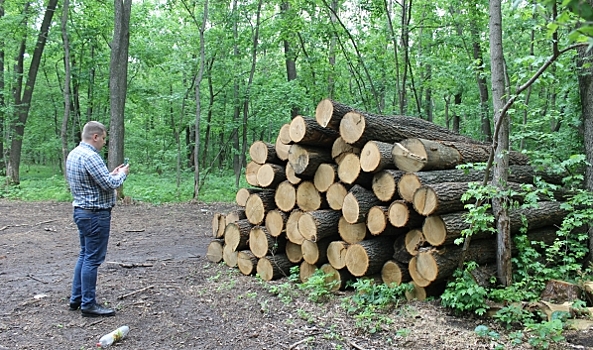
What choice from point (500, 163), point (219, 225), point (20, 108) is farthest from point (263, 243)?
point (20, 108)

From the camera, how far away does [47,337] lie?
3740mm

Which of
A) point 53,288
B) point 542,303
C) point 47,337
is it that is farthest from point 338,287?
point 53,288

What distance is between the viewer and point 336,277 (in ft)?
16.6

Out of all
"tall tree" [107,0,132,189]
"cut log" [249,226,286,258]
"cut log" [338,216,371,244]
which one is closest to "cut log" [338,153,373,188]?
"cut log" [338,216,371,244]

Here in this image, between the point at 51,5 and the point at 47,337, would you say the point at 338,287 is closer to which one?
the point at 47,337

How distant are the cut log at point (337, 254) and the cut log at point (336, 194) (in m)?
0.43

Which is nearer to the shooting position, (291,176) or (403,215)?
(403,215)

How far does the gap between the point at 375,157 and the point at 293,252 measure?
1747 millimetres

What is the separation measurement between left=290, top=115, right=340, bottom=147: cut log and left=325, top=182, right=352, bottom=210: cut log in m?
0.60

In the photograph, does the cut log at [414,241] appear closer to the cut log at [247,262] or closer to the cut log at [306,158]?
the cut log at [306,158]

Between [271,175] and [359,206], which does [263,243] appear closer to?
[271,175]

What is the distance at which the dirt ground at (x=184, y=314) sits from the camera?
3691 millimetres

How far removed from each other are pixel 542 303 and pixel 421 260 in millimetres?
1150

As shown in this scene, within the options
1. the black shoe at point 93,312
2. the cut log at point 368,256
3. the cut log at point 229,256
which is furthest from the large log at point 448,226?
the black shoe at point 93,312
